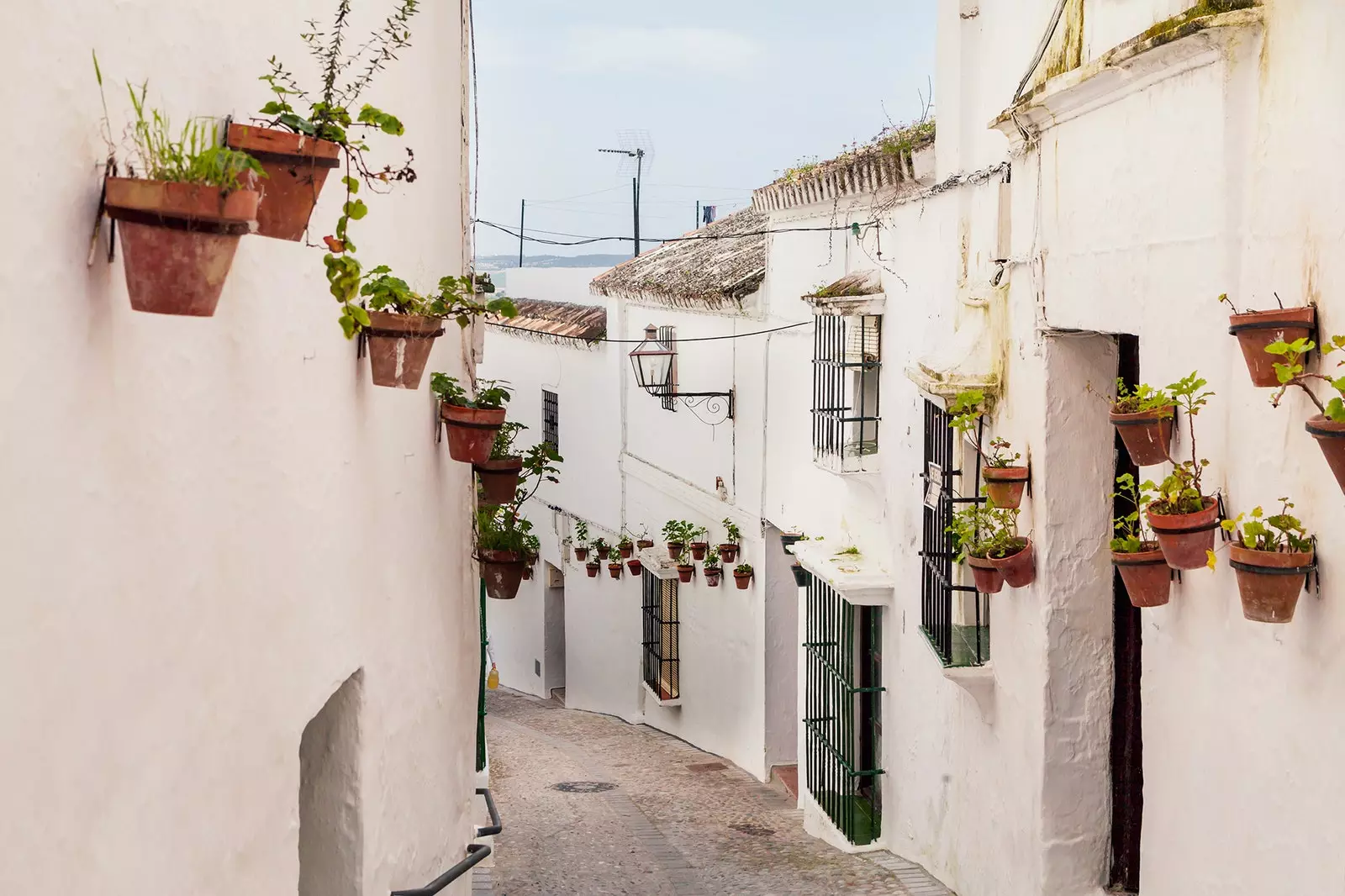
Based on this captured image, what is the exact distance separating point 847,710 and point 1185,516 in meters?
6.03

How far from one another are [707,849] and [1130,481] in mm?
6201

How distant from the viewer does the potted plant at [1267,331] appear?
11.2ft

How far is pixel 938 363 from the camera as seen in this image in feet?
23.5

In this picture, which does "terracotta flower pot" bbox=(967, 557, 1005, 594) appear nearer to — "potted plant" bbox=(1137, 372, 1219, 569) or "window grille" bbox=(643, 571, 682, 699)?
"potted plant" bbox=(1137, 372, 1219, 569)

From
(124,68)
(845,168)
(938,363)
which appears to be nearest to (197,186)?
(124,68)

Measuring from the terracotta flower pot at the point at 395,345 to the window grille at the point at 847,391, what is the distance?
506 cm

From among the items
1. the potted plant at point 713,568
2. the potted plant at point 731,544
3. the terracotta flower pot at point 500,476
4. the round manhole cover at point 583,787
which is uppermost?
the terracotta flower pot at point 500,476

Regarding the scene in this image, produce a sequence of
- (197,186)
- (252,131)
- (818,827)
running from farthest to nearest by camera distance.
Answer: (818,827) < (252,131) < (197,186)

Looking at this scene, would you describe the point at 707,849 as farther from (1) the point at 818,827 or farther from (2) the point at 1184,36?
(2) the point at 1184,36

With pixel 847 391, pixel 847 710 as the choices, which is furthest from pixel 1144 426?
pixel 847 710

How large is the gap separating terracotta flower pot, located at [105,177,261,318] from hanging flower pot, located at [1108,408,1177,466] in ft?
9.86

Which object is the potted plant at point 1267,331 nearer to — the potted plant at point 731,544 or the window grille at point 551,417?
the potted plant at point 731,544

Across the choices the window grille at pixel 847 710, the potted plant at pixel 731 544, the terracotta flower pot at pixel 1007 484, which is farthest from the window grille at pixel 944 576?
the potted plant at pixel 731 544

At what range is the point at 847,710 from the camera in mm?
9711
